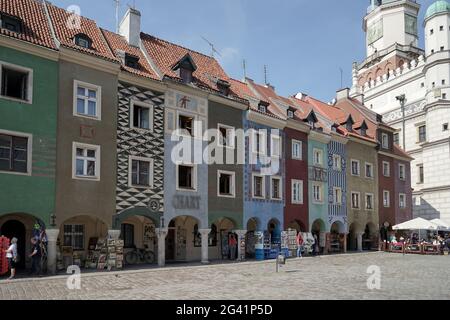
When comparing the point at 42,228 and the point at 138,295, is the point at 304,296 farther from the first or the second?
the point at 42,228

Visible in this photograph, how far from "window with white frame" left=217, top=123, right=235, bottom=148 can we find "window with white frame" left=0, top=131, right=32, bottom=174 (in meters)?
12.0

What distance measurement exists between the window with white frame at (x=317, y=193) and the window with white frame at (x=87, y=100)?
18940mm

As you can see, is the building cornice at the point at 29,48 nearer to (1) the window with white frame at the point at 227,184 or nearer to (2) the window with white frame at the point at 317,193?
(1) the window with white frame at the point at 227,184

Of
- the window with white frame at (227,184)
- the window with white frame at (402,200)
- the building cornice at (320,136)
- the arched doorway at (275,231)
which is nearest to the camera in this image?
the window with white frame at (227,184)

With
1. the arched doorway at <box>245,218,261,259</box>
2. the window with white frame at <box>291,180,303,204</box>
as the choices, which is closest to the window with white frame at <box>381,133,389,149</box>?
the window with white frame at <box>291,180,303,204</box>

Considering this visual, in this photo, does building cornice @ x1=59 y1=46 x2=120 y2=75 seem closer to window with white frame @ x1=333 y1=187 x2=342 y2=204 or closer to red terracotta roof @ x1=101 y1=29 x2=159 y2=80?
red terracotta roof @ x1=101 y1=29 x2=159 y2=80

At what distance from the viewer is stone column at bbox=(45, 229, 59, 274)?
68.8 feet

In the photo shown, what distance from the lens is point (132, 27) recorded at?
28656 millimetres

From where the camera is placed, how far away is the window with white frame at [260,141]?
3222 centimetres

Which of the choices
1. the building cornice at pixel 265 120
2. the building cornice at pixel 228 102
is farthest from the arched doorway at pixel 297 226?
the building cornice at pixel 228 102

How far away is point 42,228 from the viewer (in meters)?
21.2

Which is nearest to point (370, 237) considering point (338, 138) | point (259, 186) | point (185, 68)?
point (338, 138)

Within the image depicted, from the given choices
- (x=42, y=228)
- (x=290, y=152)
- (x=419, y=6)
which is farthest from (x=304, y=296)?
(x=419, y=6)

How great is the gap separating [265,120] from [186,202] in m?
9.00
